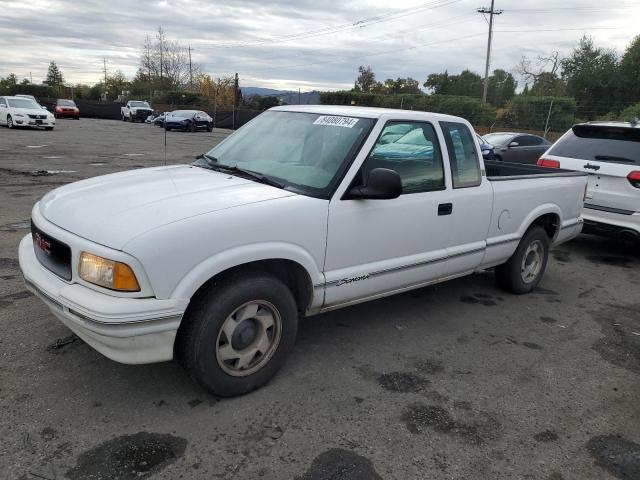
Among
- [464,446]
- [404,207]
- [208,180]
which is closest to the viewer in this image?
[464,446]

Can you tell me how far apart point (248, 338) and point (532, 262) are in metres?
3.49

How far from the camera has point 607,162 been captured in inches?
262

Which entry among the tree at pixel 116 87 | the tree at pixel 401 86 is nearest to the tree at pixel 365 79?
the tree at pixel 401 86

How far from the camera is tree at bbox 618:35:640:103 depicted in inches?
1348

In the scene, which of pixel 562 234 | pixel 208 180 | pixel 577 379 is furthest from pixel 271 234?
pixel 562 234

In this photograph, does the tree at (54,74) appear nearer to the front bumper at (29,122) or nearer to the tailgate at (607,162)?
the front bumper at (29,122)

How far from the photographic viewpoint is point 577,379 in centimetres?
364

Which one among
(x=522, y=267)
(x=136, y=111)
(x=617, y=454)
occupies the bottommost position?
(x=617, y=454)

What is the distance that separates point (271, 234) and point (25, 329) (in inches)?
83.9

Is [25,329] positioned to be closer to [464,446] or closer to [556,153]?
[464,446]

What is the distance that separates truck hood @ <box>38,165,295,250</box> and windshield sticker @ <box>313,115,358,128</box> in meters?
0.80

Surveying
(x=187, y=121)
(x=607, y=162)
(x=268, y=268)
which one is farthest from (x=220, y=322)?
(x=187, y=121)

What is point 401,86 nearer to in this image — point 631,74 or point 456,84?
point 456,84

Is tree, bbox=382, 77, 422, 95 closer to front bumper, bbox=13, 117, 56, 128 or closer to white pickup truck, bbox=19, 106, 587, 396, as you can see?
front bumper, bbox=13, 117, 56, 128
